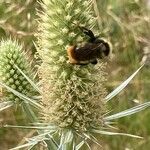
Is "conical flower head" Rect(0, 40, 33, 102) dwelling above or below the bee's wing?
below

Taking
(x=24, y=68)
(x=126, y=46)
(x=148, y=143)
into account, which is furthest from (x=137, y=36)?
(x=24, y=68)

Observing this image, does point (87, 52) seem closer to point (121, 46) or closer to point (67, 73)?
point (67, 73)

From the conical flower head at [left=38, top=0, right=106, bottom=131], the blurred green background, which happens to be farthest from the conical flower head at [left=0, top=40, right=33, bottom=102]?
the blurred green background

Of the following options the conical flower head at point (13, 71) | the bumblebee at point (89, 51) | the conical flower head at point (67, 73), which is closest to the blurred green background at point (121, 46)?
the conical flower head at point (13, 71)

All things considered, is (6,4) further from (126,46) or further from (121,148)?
(121,148)

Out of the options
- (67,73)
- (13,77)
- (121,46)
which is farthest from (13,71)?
(121,46)

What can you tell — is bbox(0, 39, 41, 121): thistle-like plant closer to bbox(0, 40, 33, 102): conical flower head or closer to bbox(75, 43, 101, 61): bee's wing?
bbox(0, 40, 33, 102): conical flower head
